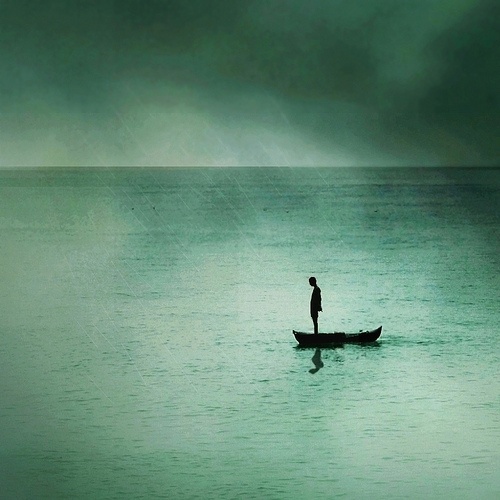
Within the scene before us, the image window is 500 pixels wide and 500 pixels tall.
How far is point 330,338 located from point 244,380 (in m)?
4.38

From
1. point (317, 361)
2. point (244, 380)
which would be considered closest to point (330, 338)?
point (317, 361)

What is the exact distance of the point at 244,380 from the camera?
2850 centimetres

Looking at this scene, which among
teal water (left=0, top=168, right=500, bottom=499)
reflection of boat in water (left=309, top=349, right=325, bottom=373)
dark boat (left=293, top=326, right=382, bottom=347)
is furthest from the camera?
dark boat (left=293, top=326, right=382, bottom=347)

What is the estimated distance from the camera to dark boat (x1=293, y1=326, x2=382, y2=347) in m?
31.8

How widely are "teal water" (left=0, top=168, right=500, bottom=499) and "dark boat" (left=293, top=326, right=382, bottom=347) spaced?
0.30 meters

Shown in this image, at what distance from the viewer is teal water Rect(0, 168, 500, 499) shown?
808 inches

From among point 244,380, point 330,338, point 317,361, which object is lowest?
point 244,380

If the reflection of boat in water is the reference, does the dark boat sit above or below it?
above

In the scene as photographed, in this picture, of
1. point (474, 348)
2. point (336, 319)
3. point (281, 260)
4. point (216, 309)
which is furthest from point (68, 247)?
point (474, 348)

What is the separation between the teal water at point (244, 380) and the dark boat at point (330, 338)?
302 millimetres

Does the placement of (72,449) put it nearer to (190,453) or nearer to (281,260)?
(190,453)

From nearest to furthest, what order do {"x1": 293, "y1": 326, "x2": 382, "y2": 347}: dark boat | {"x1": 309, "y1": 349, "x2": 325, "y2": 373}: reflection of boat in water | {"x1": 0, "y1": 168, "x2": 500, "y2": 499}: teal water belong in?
{"x1": 0, "y1": 168, "x2": 500, "y2": 499}: teal water, {"x1": 309, "y1": 349, "x2": 325, "y2": 373}: reflection of boat in water, {"x1": 293, "y1": 326, "x2": 382, "y2": 347}: dark boat

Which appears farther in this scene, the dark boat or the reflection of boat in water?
the dark boat

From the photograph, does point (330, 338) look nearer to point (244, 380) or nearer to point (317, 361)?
point (317, 361)
